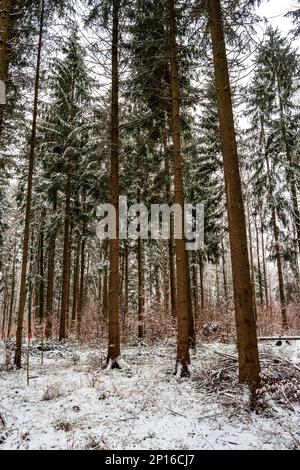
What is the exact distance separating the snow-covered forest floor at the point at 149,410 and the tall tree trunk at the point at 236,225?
610mm

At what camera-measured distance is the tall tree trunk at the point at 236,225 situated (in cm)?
591

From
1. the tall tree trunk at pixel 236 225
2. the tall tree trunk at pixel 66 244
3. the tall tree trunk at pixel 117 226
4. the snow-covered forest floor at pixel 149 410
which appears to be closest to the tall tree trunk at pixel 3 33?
the tall tree trunk at pixel 117 226

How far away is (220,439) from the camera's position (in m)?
4.58

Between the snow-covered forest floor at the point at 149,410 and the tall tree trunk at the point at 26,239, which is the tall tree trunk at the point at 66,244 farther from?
the snow-covered forest floor at the point at 149,410

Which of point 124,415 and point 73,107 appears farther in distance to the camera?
point 73,107

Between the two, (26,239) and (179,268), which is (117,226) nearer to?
(179,268)

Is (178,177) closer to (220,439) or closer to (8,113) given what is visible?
(8,113)

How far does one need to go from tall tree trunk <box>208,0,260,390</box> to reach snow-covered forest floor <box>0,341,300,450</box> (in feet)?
2.00

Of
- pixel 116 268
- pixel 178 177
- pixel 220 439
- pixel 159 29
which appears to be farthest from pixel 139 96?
pixel 220 439

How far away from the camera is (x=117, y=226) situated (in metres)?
9.80

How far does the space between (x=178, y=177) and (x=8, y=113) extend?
18.0ft

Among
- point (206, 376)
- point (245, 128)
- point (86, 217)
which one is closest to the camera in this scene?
point (206, 376)

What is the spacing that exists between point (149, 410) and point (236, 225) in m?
3.72

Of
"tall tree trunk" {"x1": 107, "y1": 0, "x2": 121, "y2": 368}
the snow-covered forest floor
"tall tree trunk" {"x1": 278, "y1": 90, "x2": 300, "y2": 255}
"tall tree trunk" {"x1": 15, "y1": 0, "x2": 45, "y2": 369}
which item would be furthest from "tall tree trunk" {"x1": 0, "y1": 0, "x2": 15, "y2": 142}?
"tall tree trunk" {"x1": 278, "y1": 90, "x2": 300, "y2": 255}
